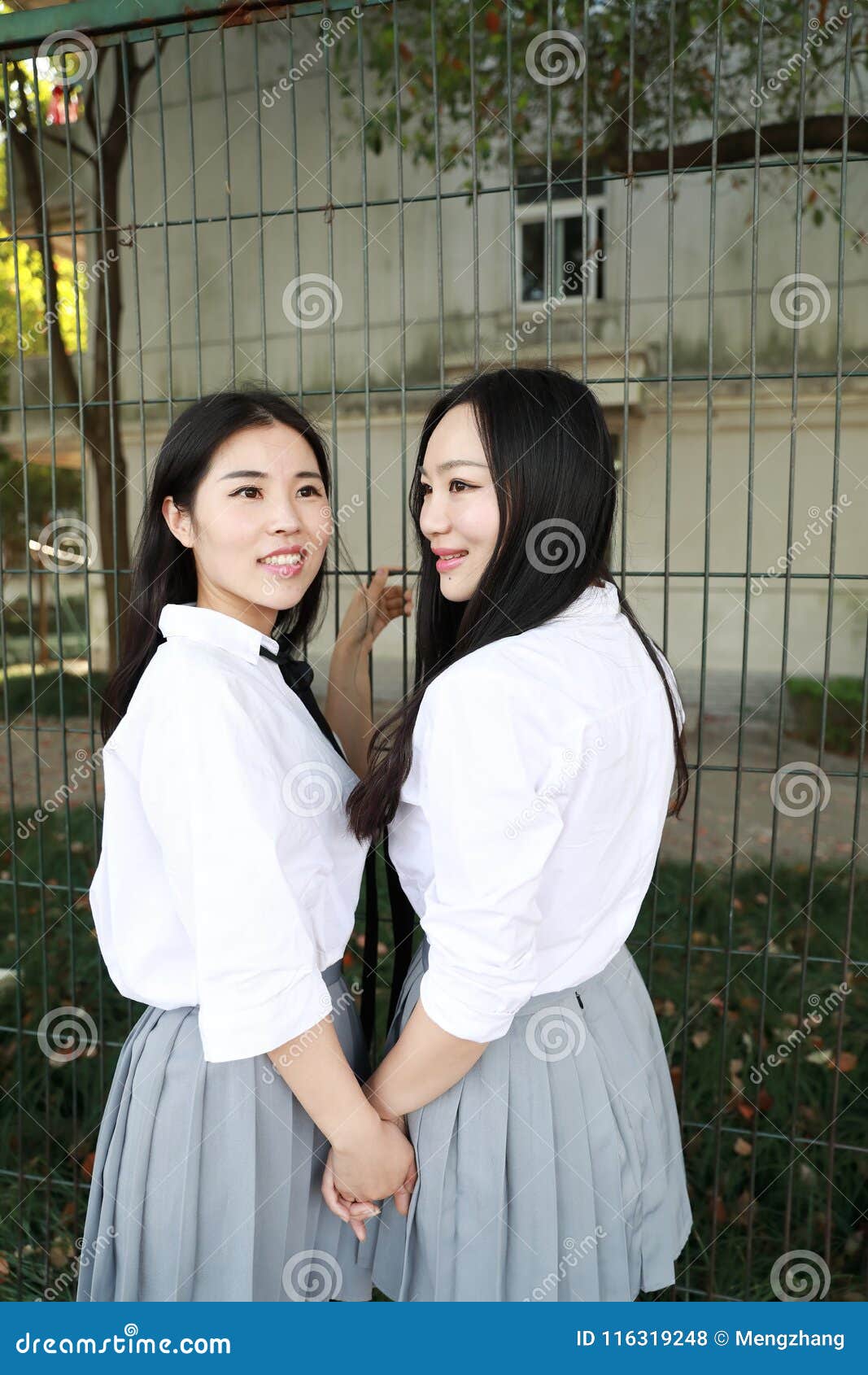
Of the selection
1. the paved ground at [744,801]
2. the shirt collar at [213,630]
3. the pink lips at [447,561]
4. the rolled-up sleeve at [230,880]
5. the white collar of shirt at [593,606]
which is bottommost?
the paved ground at [744,801]

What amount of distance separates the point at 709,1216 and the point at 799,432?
5391 mm

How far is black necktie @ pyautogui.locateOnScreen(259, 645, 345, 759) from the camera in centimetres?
158

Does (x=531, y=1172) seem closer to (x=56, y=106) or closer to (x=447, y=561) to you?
(x=447, y=561)

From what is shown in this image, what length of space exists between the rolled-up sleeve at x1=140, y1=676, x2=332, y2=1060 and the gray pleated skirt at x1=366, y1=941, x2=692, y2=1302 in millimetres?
270

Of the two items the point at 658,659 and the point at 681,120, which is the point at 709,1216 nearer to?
the point at 658,659

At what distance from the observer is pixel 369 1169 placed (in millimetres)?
1310

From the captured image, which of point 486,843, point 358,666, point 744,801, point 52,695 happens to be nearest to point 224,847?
point 486,843

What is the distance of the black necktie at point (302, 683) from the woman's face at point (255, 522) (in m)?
0.11

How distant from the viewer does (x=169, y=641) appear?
1.41m

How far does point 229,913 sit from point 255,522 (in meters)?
0.58

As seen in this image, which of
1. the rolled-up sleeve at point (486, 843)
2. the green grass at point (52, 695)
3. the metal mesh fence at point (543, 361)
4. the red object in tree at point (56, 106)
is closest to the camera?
the rolled-up sleeve at point (486, 843)

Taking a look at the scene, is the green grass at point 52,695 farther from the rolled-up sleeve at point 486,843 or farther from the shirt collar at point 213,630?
the rolled-up sleeve at point 486,843

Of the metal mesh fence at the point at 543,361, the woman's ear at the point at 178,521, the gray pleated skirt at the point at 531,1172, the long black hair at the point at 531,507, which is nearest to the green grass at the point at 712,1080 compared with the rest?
the metal mesh fence at the point at 543,361

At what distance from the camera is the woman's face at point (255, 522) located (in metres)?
1.45
